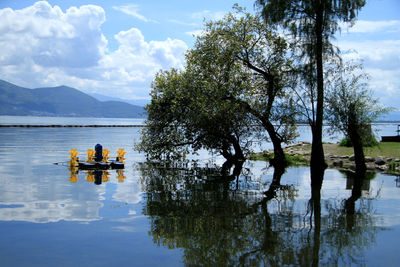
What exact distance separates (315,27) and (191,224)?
20.9m

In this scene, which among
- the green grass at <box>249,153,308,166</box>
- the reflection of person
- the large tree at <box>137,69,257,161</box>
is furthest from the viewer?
the green grass at <box>249,153,308,166</box>

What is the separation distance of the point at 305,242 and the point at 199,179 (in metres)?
14.4

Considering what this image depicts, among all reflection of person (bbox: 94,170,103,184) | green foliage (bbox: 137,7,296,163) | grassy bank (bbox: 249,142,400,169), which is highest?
green foliage (bbox: 137,7,296,163)

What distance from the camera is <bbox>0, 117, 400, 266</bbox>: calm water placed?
1084 cm

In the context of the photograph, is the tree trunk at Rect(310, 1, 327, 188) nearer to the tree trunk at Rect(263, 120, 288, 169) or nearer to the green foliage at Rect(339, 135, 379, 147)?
the green foliage at Rect(339, 135, 379, 147)

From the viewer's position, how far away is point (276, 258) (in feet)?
34.9

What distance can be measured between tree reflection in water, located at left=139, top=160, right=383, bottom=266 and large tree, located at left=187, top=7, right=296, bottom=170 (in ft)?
42.4

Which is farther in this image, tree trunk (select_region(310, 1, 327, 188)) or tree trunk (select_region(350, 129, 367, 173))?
tree trunk (select_region(350, 129, 367, 173))

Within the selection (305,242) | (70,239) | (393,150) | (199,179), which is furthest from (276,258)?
(393,150)

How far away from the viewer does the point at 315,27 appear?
29688 millimetres

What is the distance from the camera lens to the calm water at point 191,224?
1084cm

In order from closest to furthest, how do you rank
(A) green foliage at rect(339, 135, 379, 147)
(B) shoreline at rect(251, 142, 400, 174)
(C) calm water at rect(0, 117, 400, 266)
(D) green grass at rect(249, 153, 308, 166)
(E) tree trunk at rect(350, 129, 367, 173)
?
(C) calm water at rect(0, 117, 400, 266), (E) tree trunk at rect(350, 129, 367, 173), (B) shoreline at rect(251, 142, 400, 174), (A) green foliage at rect(339, 135, 379, 147), (D) green grass at rect(249, 153, 308, 166)

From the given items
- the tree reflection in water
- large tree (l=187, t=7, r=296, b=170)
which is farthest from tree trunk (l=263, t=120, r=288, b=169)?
the tree reflection in water

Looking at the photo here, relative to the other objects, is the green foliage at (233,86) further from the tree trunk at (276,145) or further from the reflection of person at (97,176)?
the reflection of person at (97,176)
